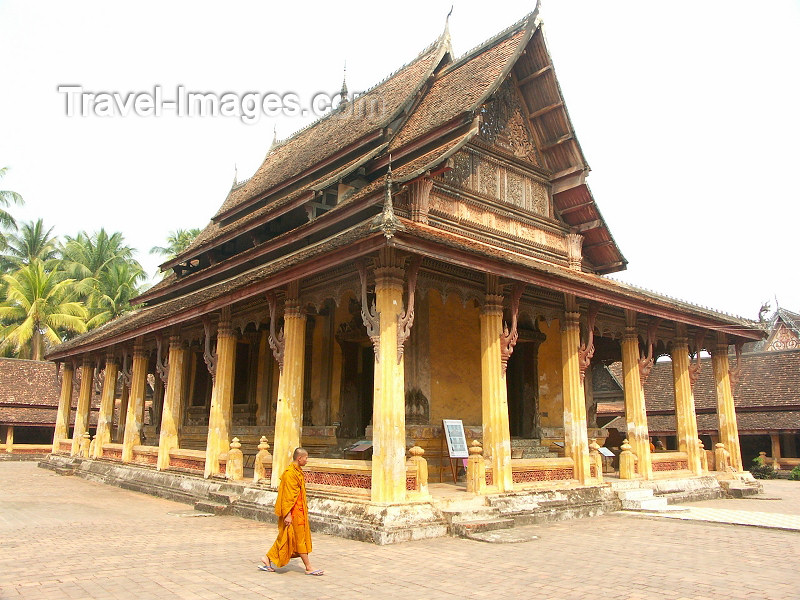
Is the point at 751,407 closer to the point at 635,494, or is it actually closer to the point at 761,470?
the point at 761,470

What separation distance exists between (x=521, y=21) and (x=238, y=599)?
44.3 feet

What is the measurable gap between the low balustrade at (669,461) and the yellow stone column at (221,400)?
9063mm

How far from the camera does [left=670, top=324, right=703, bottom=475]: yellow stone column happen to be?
14469mm

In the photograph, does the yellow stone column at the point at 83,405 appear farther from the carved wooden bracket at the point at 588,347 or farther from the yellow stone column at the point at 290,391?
the carved wooden bracket at the point at 588,347

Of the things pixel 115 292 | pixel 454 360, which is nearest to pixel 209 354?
pixel 454 360

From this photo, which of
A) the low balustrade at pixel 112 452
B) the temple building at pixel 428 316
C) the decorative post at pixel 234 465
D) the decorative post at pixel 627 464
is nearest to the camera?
the temple building at pixel 428 316

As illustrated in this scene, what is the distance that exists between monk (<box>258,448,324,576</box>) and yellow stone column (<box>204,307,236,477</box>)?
22.1ft

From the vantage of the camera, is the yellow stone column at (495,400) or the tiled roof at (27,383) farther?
the tiled roof at (27,383)

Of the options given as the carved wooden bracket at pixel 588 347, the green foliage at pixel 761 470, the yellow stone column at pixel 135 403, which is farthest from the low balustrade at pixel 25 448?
the green foliage at pixel 761 470

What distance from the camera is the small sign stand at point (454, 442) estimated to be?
11.2m

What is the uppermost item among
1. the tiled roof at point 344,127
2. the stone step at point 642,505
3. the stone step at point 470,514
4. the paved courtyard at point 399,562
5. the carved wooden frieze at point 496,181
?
the tiled roof at point 344,127

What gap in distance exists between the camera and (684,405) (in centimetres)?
1474

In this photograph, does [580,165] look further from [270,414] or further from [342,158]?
[270,414]

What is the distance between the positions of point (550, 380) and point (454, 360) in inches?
140
